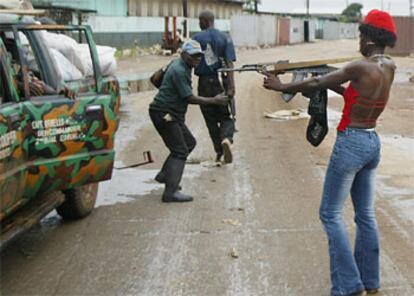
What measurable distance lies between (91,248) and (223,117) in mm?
3601

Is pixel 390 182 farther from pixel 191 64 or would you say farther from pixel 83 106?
pixel 83 106

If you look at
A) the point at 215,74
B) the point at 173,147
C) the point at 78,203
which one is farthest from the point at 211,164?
the point at 78,203

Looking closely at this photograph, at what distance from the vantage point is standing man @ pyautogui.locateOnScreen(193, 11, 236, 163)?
8.96 meters

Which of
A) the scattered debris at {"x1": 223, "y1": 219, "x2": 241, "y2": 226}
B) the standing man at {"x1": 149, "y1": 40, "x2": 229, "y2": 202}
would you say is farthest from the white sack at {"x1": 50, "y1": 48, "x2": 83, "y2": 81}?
the scattered debris at {"x1": 223, "y1": 219, "x2": 241, "y2": 226}

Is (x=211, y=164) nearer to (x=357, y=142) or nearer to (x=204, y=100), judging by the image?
(x=204, y=100)

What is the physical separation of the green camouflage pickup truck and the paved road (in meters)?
0.44

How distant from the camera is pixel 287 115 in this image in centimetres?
1399

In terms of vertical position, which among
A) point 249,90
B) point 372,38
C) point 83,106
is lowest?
point 249,90

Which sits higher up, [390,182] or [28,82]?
[28,82]

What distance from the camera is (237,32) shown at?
5781 centimetres

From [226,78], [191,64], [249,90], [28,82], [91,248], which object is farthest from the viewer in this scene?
[249,90]

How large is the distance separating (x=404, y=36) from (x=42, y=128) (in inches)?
1396

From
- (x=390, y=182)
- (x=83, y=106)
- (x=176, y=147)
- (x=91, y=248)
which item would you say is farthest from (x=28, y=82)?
(x=390, y=182)

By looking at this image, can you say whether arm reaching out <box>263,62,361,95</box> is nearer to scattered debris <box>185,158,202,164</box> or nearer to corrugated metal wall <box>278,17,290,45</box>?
scattered debris <box>185,158,202,164</box>
